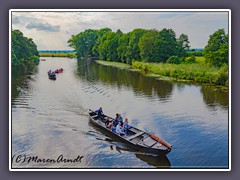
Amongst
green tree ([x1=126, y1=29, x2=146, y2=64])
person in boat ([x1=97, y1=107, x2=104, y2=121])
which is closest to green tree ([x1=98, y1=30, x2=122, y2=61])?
green tree ([x1=126, y1=29, x2=146, y2=64])

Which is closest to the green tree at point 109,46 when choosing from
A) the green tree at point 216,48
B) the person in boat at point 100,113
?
the person in boat at point 100,113

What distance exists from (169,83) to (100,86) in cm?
380

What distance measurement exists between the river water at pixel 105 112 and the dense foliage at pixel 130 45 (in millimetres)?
627

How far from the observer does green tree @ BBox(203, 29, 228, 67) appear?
24.2ft

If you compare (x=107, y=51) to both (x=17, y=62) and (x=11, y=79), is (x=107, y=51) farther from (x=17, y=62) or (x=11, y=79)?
(x=11, y=79)

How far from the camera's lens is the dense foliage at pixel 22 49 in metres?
7.25

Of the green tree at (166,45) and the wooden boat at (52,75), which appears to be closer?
the green tree at (166,45)

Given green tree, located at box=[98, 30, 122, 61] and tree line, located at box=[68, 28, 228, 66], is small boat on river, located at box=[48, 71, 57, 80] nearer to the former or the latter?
tree line, located at box=[68, 28, 228, 66]

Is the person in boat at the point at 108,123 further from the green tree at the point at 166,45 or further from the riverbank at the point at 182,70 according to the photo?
the green tree at the point at 166,45

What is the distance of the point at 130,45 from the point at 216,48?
3348mm

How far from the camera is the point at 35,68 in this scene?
9.38 meters

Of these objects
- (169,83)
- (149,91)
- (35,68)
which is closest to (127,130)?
(35,68)

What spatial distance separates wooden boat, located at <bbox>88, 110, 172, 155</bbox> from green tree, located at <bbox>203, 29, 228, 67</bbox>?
9.02 ft

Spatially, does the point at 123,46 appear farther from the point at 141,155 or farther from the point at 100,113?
the point at 141,155
